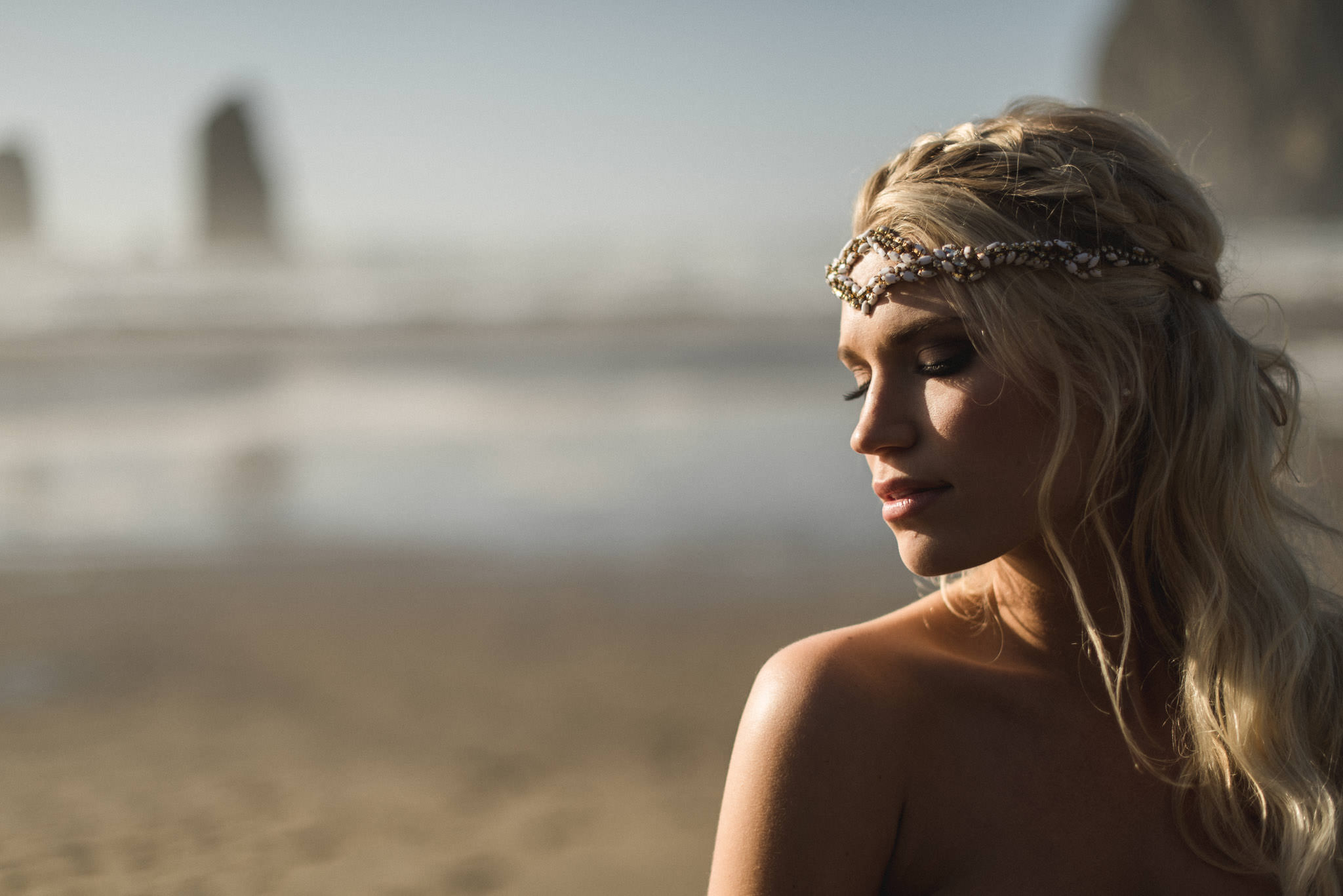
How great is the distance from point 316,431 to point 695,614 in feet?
22.5

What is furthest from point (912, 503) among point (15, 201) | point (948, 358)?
point (15, 201)

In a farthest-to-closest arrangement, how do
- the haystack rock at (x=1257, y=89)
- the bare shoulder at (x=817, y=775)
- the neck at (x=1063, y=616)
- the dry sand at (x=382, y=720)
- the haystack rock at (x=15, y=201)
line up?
the haystack rock at (x=1257, y=89)
the haystack rock at (x=15, y=201)
the dry sand at (x=382, y=720)
the neck at (x=1063, y=616)
the bare shoulder at (x=817, y=775)

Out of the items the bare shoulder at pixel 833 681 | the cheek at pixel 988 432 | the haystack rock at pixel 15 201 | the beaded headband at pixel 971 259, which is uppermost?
the haystack rock at pixel 15 201

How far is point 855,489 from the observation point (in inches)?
391

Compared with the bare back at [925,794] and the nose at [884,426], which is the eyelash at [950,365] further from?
the bare back at [925,794]

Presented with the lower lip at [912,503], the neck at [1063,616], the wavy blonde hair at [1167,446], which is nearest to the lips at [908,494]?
the lower lip at [912,503]

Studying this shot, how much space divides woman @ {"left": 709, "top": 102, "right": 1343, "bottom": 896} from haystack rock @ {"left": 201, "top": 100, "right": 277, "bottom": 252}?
59.3 m

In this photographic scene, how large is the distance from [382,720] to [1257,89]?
7455 cm

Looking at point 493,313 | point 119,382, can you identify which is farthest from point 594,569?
point 493,313

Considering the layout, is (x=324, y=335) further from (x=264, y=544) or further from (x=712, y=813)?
(x=712, y=813)

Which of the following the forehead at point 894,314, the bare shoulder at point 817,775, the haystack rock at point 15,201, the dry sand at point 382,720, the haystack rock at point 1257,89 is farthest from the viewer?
the haystack rock at point 1257,89

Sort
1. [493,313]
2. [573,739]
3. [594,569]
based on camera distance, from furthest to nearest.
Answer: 1. [493,313]
2. [594,569]
3. [573,739]

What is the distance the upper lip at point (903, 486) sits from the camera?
1665mm

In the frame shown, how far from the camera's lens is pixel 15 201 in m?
46.8
